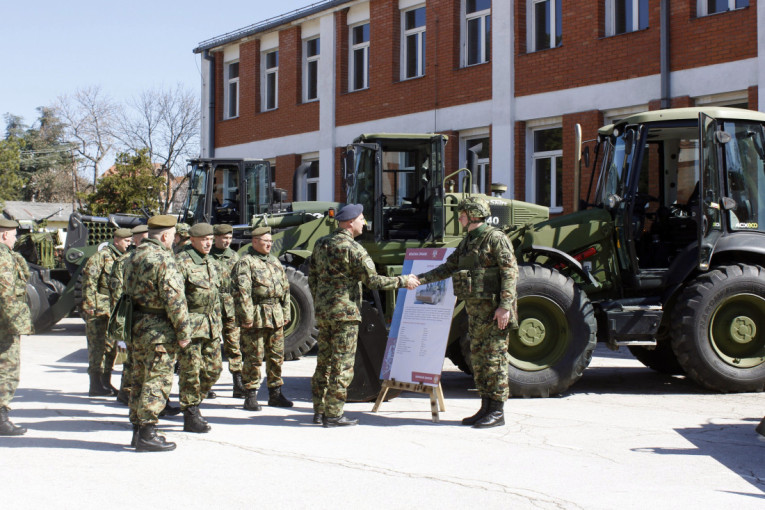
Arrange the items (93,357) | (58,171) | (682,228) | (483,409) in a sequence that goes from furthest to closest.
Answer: (58,171) < (682,228) < (93,357) < (483,409)

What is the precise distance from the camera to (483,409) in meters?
7.55

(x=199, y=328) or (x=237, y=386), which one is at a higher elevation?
(x=199, y=328)

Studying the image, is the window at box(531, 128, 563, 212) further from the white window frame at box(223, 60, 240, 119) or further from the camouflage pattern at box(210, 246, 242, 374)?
the white window frame at box(223, 60, 240, 119)

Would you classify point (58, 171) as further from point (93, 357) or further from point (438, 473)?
point (438, 473)

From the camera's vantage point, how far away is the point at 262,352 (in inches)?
340

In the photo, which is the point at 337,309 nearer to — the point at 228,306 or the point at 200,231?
the point at 200,231

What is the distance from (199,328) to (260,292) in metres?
1.34

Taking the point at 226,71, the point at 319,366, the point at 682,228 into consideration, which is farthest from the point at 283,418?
the point at 226,71

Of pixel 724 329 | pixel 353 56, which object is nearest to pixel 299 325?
pixel 724 329

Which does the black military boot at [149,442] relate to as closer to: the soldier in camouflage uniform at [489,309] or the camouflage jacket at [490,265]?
the soldier in camouflage uniform at [489,309]

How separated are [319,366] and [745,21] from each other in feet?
35.9

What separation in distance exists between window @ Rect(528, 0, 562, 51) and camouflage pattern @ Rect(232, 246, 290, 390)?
11402 millimetres

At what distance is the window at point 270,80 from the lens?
25.5 metres

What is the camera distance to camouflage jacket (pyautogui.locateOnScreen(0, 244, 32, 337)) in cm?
725
